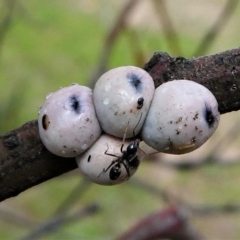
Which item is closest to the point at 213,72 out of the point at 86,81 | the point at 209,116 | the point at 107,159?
the point at 209,116

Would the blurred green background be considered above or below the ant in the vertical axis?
below

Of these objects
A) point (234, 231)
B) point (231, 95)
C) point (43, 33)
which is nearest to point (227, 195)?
point (234, 231)

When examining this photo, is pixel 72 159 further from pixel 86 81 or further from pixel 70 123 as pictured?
pixel 86 81

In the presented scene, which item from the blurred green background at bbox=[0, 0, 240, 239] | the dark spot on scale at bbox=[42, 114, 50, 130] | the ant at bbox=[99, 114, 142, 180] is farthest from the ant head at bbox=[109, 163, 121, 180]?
the blurred green background at bbox=[0, 0, 240, 239]

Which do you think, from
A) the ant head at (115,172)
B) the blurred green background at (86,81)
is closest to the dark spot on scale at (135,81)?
the ant head at (115,172)

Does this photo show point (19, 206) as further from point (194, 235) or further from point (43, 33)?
point (194, 235)

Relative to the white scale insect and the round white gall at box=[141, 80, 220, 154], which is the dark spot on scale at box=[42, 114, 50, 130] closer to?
the white scale insect
